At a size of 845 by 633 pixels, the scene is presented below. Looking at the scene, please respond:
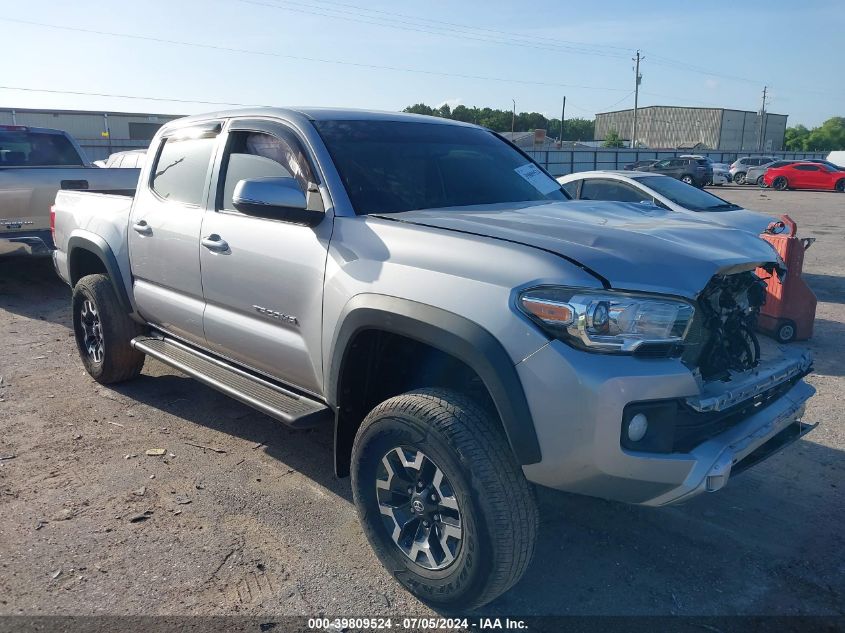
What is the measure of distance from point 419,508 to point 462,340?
2.48 feet

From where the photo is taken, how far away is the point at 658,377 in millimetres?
2551

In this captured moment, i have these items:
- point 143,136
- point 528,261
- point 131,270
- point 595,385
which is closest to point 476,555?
point 595,385

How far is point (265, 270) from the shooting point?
3.70 meters

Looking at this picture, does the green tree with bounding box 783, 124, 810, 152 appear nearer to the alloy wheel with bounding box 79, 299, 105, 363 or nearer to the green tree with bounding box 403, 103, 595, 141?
the green tree with bounding box 403, 103, 595, 141

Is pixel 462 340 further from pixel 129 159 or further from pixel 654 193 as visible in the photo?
pixel 129 159

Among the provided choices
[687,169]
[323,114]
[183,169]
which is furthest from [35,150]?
[687,169]

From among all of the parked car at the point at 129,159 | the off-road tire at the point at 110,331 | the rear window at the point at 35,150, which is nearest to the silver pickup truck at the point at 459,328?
the off-road tire at the point at 110,331

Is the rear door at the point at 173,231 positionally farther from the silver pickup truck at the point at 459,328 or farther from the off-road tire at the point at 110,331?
the off-road tire at the point at 110,331

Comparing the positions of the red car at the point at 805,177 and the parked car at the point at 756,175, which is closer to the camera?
the red car at the point at 805,177

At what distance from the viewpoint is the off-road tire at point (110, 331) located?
5.25m

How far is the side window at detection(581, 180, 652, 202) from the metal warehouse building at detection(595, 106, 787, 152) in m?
79.1

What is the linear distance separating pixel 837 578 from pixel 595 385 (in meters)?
1.70

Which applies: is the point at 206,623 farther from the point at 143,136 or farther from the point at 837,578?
the point at 143,136

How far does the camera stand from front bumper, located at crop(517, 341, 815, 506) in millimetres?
2480
